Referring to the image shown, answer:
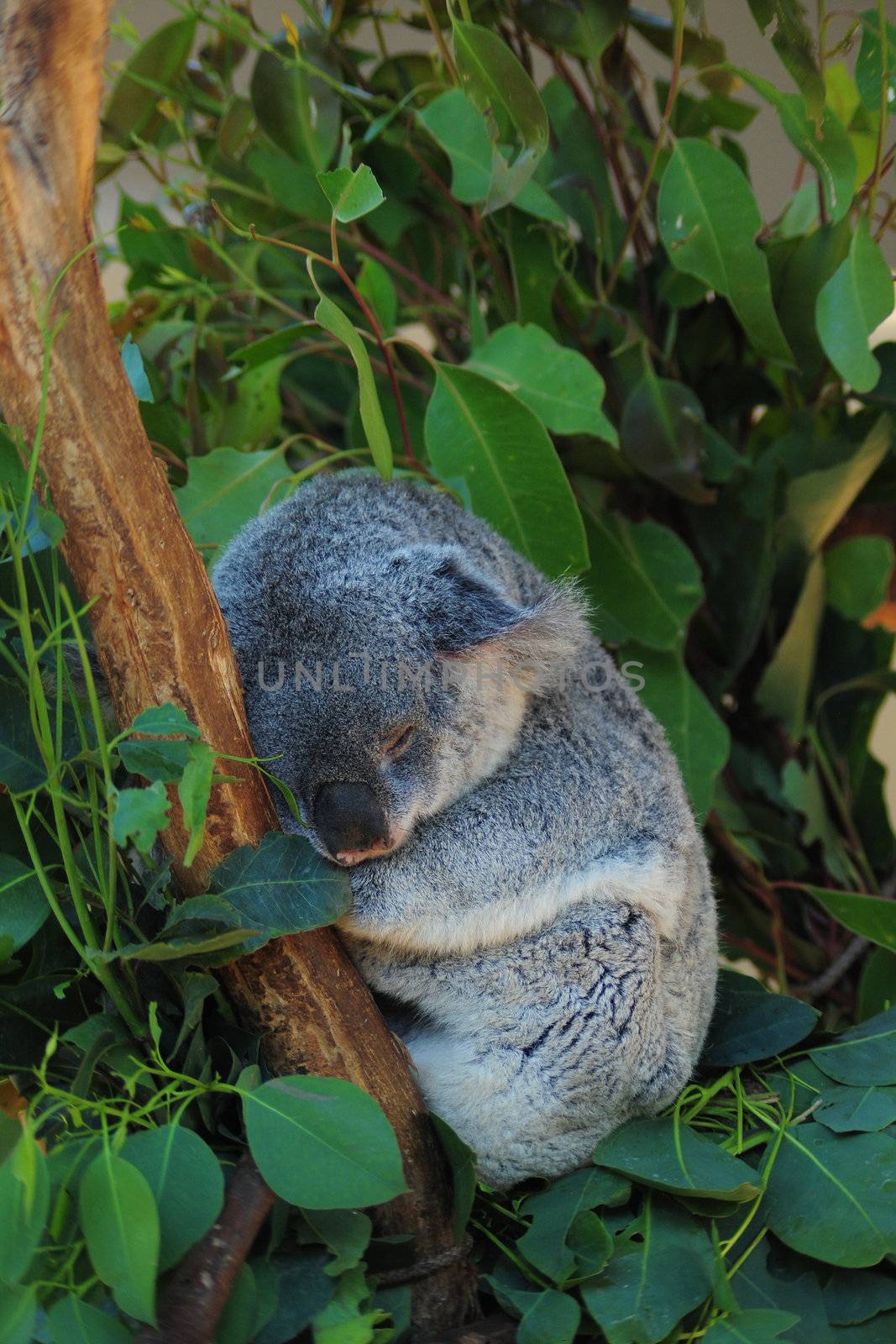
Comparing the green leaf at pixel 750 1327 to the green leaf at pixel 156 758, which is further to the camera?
the green leaf at pixel 750 1327

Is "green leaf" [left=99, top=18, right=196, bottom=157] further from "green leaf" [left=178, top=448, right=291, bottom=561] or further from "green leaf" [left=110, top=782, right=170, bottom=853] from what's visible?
"green leaf" [left=110, top=782, right=170, bottom=853]

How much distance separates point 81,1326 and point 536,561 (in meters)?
1.38

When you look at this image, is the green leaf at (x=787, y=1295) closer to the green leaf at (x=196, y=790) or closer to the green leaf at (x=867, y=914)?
the green leaf at (x=867, y=914)

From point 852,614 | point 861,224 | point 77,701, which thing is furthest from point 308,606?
point 852,614

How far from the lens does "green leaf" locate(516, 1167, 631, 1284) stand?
1479 millimetres

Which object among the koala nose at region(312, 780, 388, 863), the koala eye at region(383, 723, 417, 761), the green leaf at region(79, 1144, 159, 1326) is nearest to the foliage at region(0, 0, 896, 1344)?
the green leaf at region(79, 1144, 159, 1326)

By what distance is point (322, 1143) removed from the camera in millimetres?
1229

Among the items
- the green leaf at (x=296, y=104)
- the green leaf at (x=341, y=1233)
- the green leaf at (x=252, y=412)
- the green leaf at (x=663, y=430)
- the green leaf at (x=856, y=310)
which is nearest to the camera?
the green leaf at (x=341, y=1233)

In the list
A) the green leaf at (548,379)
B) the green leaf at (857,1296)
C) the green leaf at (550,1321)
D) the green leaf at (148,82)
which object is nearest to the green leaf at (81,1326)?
the green leaf at (550,1321)

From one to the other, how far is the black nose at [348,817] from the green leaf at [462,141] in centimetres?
124

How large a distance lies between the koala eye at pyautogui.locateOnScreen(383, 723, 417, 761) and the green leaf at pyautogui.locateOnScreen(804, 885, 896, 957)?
96cm

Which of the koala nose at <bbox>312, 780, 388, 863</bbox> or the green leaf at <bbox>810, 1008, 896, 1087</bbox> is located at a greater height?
the koala nose at <bbox>312, 780, 388, 863</bbox>

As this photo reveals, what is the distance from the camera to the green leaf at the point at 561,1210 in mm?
1479

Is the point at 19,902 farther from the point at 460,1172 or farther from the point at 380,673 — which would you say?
the point at 460,1172
